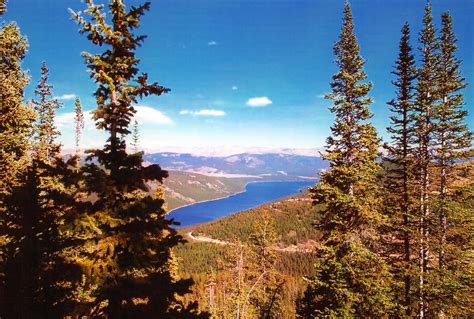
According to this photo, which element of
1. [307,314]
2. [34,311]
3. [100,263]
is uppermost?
[100,263]

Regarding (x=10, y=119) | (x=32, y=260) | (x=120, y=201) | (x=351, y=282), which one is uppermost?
(x=10, y=119)

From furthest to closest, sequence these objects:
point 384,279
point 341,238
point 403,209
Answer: point 403,209 → point 384,279 → point 341,238

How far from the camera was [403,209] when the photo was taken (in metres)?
21.8

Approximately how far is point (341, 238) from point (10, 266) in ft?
46.9

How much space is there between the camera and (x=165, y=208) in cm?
2047

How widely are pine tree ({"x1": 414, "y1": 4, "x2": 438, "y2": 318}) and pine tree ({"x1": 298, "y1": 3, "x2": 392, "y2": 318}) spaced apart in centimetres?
500

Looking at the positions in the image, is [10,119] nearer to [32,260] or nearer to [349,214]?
[32,260]

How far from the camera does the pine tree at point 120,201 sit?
7199mm

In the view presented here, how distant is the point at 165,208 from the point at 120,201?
517 inches

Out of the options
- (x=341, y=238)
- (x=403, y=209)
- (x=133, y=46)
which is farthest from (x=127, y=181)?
(x=403, y=209)

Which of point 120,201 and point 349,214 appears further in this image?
point 349,214

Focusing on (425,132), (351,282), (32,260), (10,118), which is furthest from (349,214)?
(10,118)

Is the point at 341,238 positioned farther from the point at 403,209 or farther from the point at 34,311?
the point at 34,311

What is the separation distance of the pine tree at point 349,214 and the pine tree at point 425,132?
5.00 meters
